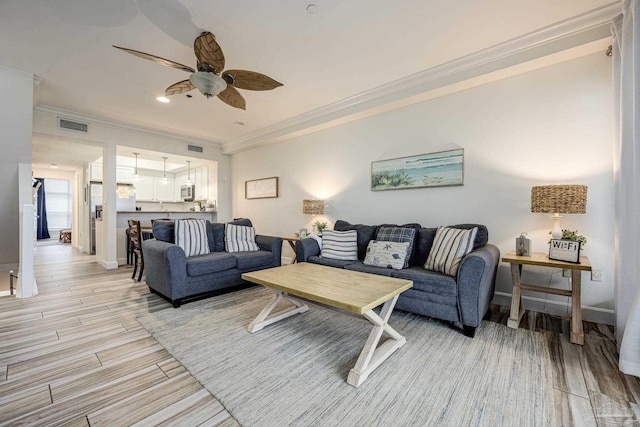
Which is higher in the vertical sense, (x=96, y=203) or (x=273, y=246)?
(x=96, y=203)

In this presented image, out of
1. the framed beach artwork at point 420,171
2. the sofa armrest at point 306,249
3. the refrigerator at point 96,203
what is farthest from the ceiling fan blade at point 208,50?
the refrigerator at point 96,203

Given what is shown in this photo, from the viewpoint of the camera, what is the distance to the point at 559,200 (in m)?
2.27

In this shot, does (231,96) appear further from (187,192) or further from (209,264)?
(187,192)

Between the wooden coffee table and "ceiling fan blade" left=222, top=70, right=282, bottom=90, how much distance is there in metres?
1.80

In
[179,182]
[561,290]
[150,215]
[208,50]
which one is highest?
[208,50]

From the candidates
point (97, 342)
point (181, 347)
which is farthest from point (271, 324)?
point (97, 342)

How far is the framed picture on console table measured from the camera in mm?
5443

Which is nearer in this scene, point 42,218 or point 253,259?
point 253,259

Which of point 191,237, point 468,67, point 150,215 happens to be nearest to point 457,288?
point 468,67

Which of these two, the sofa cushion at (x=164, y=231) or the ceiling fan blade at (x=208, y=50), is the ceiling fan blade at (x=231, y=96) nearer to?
the ceiling fan blade at (x=208, y=50)

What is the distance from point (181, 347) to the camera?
2.03 metres

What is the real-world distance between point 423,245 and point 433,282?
0.71 m

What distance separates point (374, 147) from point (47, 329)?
4.13 metres

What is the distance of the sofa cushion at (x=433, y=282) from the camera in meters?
2.28
